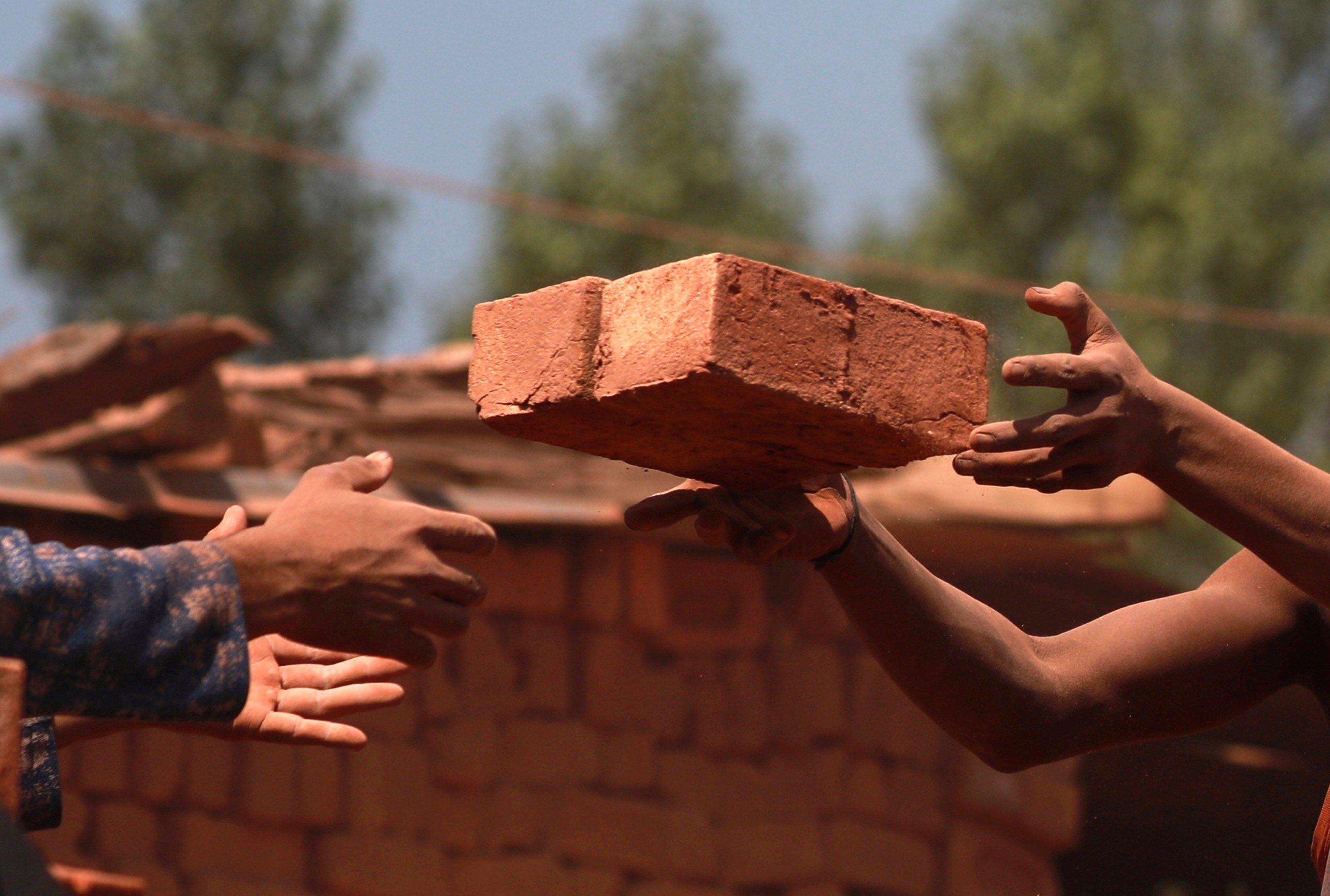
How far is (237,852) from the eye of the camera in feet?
18.7

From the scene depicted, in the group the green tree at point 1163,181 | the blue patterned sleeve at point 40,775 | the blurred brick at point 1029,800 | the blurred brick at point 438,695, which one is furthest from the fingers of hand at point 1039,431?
the green tree at point 1163,181

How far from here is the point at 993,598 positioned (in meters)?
3.61

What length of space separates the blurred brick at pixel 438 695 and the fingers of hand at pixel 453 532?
3815 mm

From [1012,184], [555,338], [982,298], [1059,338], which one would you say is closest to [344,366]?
[555,338]

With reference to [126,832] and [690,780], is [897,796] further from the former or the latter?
[126,832]

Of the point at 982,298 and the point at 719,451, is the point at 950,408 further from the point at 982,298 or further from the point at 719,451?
the point at 982,298

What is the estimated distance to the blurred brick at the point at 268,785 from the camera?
571 centimetres

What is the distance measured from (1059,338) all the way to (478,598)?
35.2ft

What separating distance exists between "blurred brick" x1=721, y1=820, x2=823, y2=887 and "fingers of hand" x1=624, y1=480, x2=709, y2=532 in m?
3.90

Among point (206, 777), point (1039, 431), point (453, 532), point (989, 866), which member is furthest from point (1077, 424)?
point (989, 866)

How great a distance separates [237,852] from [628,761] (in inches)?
61.0

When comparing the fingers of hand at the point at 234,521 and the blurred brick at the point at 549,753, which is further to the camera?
the blurred brick at the point at 549,753

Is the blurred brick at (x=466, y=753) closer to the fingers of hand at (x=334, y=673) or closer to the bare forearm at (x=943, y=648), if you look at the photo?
the fingers of hand at (x=334, y=673)

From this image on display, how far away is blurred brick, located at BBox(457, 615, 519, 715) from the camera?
5.89 metres
